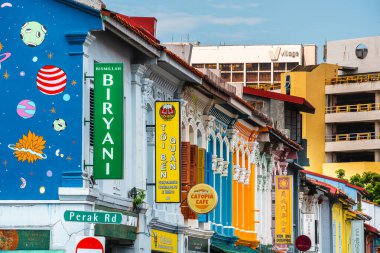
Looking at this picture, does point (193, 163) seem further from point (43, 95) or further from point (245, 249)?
point (43, 95)

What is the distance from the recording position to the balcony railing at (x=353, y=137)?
128m

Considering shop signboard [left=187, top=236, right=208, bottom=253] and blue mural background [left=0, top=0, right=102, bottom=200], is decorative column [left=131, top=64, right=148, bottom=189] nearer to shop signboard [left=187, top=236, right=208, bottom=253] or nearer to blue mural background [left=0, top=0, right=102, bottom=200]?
blue mural background [left=0, top=0, right=102, bottom=200]

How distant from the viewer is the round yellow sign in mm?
33875

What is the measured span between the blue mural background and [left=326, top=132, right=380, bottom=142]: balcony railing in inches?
4057

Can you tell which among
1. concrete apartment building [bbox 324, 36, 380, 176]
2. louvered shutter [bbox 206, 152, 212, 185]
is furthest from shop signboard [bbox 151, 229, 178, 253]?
concrete apartment building [bbox 324, 36, 380, 176]

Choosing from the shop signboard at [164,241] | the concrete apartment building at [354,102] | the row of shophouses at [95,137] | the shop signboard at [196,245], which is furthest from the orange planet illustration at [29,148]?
the concrete apartment building at [354,102]

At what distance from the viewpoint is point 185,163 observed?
116ft

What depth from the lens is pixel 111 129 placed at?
25.2m

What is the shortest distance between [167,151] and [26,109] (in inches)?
204

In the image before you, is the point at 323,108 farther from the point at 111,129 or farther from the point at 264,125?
the point at 111,129

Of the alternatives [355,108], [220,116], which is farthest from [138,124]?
[355,108]

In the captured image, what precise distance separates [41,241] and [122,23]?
183 inches

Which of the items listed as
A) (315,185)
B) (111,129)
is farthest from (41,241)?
(315,185)

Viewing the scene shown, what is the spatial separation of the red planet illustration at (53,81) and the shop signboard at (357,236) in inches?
2068
